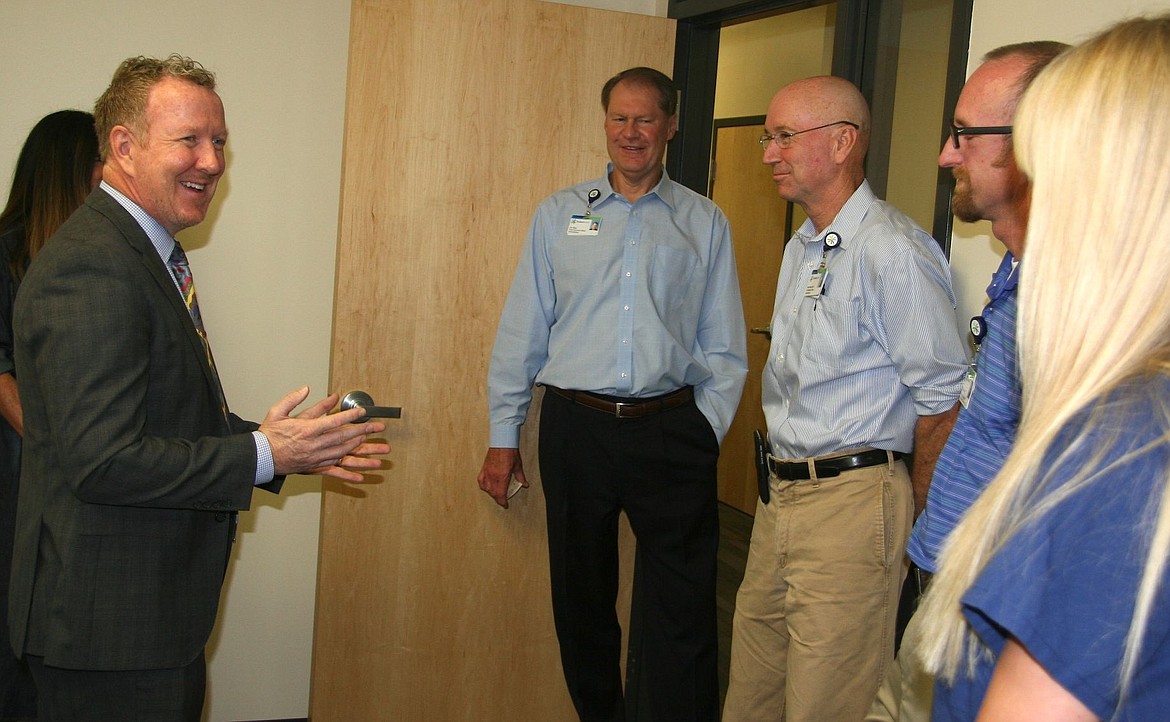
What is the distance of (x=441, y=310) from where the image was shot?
2.95 metres

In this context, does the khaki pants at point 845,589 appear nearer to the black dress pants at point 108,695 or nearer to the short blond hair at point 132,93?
the black dress pants at point 108,695

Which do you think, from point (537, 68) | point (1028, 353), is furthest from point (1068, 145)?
point (537, 68)

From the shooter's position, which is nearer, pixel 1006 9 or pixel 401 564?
pixel 1006 9

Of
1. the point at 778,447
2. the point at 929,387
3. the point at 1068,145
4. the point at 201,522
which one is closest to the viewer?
the point at 1068,145

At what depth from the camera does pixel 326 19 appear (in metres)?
2.97

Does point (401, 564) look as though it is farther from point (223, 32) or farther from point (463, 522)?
point (223, 32)

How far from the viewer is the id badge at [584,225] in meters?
2.80

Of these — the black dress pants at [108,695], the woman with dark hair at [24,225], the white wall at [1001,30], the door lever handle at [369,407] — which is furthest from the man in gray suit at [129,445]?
the white wall at [1001,30]

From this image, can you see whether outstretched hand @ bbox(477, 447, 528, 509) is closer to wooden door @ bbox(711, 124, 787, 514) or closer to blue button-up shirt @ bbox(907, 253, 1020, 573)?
blue button-up shirt @ bbox(907, 253, 1020, 573)

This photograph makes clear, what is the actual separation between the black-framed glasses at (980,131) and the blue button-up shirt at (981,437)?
0.30 metres

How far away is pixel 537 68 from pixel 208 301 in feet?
4.18

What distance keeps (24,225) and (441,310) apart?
1.15 metres

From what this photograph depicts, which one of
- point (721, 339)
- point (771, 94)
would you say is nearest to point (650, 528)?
point (721, 339)

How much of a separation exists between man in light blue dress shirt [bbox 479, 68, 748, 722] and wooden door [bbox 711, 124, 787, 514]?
2462 mm
